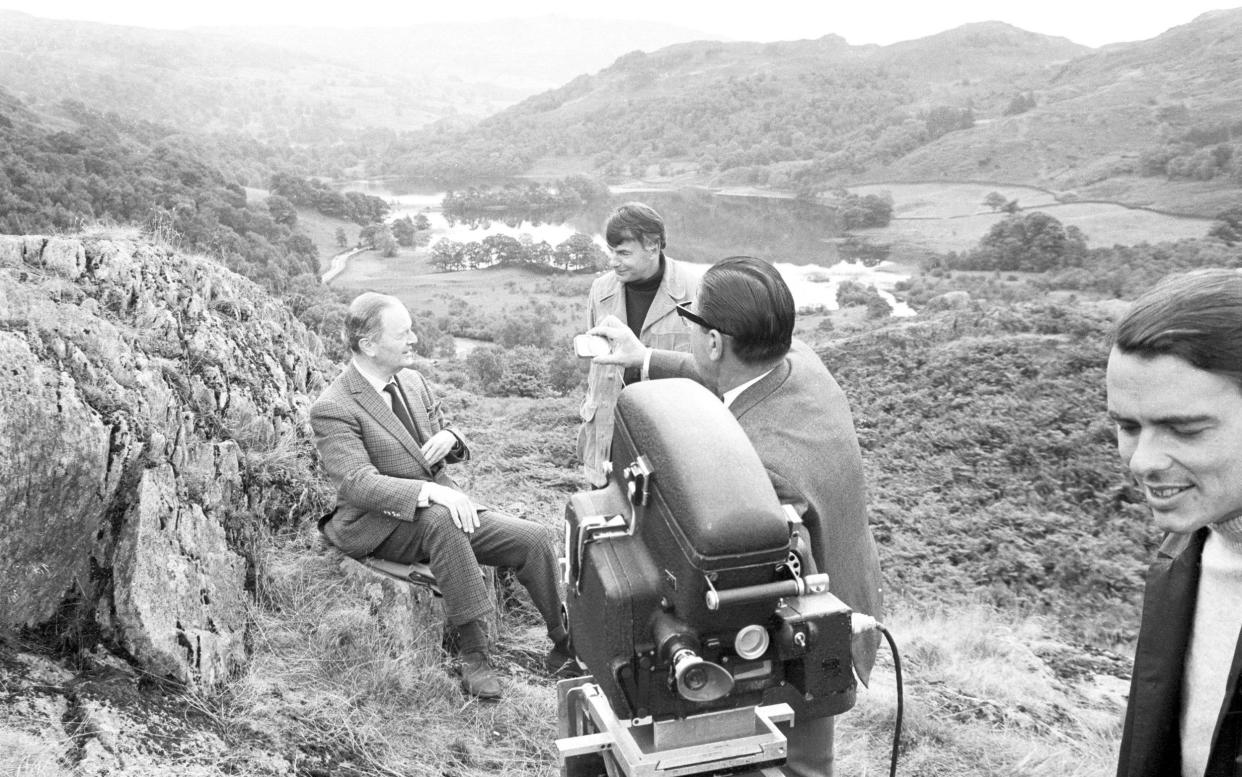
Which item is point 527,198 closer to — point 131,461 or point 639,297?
point 639,297

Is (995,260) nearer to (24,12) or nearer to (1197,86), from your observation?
(1197,86)

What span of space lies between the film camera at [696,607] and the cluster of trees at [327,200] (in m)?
43.3

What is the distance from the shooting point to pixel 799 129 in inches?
A: 3433

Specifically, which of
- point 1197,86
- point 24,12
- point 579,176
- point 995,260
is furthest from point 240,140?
point 24,12

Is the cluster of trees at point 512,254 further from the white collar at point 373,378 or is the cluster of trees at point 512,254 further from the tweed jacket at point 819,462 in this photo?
the tweed jacket at point 819,462

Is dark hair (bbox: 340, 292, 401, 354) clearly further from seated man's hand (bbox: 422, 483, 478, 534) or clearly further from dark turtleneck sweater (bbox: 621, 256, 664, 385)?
dark turtleneck sweater (bbox: 621, 256, 664, 385)

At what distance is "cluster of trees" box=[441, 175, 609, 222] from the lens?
58.3 meters

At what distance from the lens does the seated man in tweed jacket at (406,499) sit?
330cm

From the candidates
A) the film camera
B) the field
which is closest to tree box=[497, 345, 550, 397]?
the film camera

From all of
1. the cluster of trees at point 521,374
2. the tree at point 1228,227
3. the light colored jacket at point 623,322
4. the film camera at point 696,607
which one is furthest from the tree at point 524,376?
the tree at point 1228,227

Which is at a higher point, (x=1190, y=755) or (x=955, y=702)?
(x=1190, y=755)

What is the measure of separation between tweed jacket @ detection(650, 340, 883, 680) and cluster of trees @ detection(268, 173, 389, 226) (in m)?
42.9

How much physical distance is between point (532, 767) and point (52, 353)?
7.64 ft

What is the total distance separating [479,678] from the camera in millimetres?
3299
